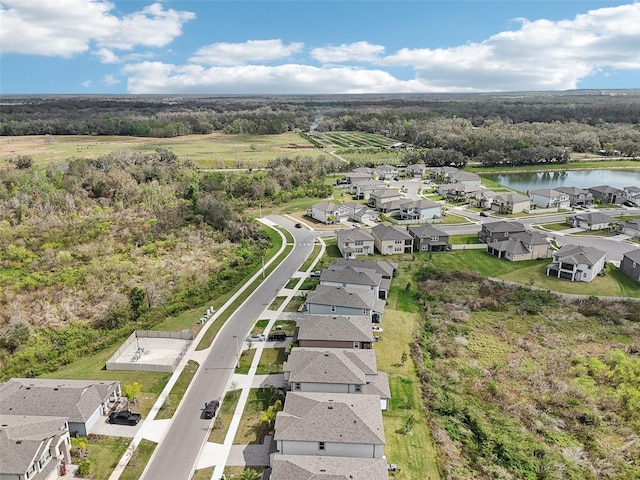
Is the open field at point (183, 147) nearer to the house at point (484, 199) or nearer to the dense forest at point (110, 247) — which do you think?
the dense forest at point (110, 247)

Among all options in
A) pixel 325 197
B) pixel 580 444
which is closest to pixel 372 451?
pixel 580 444

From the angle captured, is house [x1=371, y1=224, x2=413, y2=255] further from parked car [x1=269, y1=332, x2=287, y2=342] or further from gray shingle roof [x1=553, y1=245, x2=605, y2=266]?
parked car [x1=269, y1=332, x2=287, y2=342]

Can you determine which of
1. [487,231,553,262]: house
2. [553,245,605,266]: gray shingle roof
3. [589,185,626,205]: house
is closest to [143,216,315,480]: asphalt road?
[487,231,553,262]: house

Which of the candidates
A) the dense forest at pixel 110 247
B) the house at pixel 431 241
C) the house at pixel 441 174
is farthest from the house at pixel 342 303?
the house at pixel 441 174

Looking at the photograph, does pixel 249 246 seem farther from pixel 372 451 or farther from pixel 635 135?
pixel 635 135

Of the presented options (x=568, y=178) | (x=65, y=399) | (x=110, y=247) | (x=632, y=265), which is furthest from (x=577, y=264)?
(x=568, y=178)

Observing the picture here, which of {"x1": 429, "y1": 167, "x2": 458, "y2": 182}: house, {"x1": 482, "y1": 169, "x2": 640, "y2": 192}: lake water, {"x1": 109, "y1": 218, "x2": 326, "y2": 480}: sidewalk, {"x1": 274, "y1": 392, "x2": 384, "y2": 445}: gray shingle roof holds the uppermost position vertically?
{"x1": 429, "y1": 167, "x2": 458, "y2": 182}: house

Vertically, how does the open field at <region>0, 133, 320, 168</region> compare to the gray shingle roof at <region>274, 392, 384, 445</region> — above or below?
above
